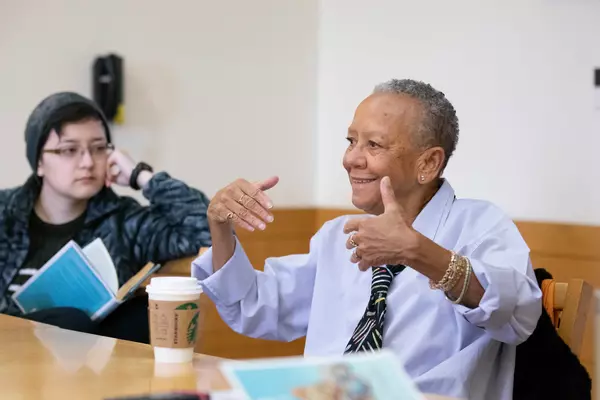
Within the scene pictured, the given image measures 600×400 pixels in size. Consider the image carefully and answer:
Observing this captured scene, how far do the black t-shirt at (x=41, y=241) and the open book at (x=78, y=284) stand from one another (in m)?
0.21

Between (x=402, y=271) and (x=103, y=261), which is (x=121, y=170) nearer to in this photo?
(x=103, y=261)

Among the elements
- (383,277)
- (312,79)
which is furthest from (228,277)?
(312,79)

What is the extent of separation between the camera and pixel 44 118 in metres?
2.74

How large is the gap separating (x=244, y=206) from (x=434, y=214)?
1.32 ft

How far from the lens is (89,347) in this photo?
1663mm

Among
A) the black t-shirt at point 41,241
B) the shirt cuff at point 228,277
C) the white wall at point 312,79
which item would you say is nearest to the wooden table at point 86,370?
the shirt cuff at point 228,277

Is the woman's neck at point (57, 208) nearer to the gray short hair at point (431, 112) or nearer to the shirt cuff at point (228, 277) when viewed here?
the shirt cuff at point (228, 277)

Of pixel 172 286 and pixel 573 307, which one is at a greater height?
pixel 172 286

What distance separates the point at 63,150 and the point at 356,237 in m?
1.47

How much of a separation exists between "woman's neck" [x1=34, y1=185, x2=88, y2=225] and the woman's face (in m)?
1.18

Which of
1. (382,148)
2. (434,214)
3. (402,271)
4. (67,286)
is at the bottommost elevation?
(67,286)

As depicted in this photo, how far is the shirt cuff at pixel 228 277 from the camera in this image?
1.90 meters

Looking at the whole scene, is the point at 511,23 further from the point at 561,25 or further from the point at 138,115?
the point at 138,115

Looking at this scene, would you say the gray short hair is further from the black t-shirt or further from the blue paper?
the black t-shirt
